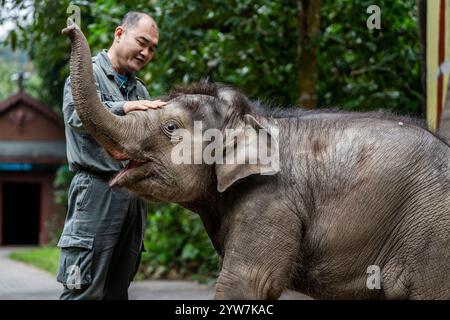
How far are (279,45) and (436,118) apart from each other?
3.30m

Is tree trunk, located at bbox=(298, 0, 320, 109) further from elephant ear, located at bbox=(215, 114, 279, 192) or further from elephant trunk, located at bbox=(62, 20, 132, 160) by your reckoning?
elephant trunk, located at bbox=(62, 20, 132, 160)

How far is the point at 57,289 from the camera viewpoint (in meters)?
11.8

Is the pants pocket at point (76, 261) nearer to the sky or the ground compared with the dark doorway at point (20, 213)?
nearer to the sky

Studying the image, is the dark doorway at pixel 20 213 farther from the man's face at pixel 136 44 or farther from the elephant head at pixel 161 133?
the elephant head at pixel 161 133

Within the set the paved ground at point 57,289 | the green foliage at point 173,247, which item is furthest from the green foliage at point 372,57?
the green foliage at point 173,247

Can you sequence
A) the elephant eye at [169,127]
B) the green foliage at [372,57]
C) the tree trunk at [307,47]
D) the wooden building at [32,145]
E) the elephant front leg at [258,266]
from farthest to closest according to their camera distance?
the wooden building at [32,145] < the green foliage at [372,57] < the tree trunk at [307,47] < the elephant eye at [169,127] < the elephant front leg at [258,266]

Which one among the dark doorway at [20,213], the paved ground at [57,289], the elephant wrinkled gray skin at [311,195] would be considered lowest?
the dark doorway at [20,213]

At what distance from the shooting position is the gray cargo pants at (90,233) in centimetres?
471

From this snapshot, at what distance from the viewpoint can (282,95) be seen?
10.3 m

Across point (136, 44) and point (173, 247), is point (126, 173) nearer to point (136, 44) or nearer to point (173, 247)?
point (136, 44)

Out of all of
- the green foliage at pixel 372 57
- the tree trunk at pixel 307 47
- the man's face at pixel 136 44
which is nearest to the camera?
the man's face at pixel 136 44
